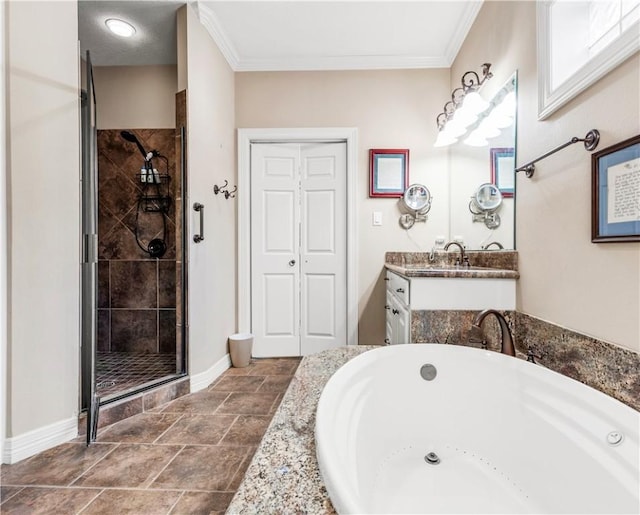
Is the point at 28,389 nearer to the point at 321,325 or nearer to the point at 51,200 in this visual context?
the point at 51,200

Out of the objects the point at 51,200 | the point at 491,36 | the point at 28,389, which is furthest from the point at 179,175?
the point at 491,36

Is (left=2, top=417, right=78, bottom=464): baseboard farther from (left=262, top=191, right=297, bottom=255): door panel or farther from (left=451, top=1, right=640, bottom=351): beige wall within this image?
(left=451, top=1, right=640, bottom=351): beige wall

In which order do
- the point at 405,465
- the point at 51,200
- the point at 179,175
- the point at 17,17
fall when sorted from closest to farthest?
the point at 405,465, the point at 17,17, the point at 51,200, the point at 179,175

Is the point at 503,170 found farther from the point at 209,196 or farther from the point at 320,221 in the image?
the point at 209,196

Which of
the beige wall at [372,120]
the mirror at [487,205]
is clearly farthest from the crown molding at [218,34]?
the mirror at [487,205]

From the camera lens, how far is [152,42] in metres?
2.46

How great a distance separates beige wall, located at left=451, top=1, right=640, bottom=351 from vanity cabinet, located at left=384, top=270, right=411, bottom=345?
59 centimetres

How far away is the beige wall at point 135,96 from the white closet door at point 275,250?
85 cm

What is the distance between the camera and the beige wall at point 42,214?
55.5 inches

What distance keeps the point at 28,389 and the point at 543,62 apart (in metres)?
2.76

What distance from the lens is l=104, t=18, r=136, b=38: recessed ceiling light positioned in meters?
2.25

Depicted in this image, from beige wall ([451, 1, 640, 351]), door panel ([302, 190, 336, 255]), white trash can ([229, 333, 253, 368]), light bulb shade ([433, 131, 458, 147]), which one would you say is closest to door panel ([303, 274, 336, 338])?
door panel ([302, 190, 336, 255])

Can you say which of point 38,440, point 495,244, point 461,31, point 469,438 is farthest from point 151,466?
point 461,31

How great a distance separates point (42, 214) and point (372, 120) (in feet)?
7.97
